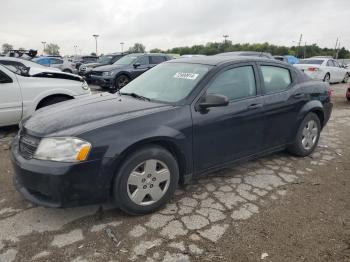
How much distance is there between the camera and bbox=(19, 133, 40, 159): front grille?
288 centimetres

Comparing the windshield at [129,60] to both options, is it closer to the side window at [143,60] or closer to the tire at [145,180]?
the side window at [143,60]

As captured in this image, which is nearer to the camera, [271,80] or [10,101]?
[271,80]

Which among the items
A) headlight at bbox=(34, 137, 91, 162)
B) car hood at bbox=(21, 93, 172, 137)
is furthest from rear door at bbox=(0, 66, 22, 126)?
headlight at bbox=(34, 137, 91, 162)

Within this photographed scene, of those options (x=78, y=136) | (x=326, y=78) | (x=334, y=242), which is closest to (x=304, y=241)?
(x=334, y=242)

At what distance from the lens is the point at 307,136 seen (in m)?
4.78

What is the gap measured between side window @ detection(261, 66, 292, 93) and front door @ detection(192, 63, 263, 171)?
23 centimetres

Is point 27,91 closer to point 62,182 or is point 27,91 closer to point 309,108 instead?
point 62,182

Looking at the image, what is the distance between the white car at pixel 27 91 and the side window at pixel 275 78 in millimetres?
3436

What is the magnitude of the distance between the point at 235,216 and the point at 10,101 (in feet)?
14.8

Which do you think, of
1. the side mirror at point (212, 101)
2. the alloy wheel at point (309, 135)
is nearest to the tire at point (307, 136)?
the alloy wheel at point (309, 135)

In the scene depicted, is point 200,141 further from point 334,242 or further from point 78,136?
point 334,242

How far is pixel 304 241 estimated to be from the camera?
2.76 metres

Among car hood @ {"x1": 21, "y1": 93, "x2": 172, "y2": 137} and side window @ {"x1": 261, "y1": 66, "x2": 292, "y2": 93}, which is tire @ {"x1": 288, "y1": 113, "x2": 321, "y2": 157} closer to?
side window @ {"x1": 261, "y1": 66, "x2": 292, "y2": 93}

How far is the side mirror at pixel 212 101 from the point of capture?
3.25 meters
